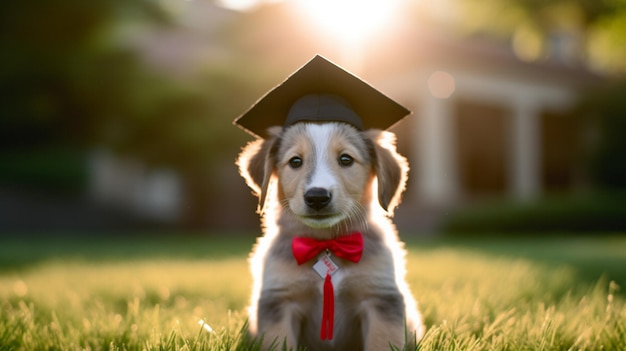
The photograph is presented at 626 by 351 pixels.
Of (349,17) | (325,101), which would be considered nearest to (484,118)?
(349,17)

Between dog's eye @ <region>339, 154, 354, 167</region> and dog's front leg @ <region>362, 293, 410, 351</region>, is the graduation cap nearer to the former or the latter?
dog's eye @ <region>339, 154, 354, 167</region>

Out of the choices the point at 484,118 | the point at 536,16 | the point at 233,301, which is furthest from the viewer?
the point at 484,118

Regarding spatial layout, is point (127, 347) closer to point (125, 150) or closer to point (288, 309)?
point (288, 309)

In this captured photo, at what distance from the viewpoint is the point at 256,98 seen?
60.0 ft

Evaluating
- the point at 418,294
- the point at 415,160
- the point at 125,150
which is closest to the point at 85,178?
the point at 125,150

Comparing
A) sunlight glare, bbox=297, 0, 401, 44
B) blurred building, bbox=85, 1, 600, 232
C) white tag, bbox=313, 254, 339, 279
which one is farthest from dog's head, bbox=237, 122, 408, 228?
blurred building, bbox=85, 1, 600, 232

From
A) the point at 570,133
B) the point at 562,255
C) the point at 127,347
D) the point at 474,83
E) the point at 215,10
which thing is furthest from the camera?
the point at 215,10

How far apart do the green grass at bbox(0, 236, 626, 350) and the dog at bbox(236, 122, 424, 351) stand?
0.22 meters

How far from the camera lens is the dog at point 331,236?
2.88 metres

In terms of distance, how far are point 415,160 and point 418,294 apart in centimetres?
1683

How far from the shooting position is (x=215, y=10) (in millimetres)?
27312

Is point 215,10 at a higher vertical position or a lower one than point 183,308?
higher

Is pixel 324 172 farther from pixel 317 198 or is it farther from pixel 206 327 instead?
pixel 206 327

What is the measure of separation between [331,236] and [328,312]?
0.37 meters
